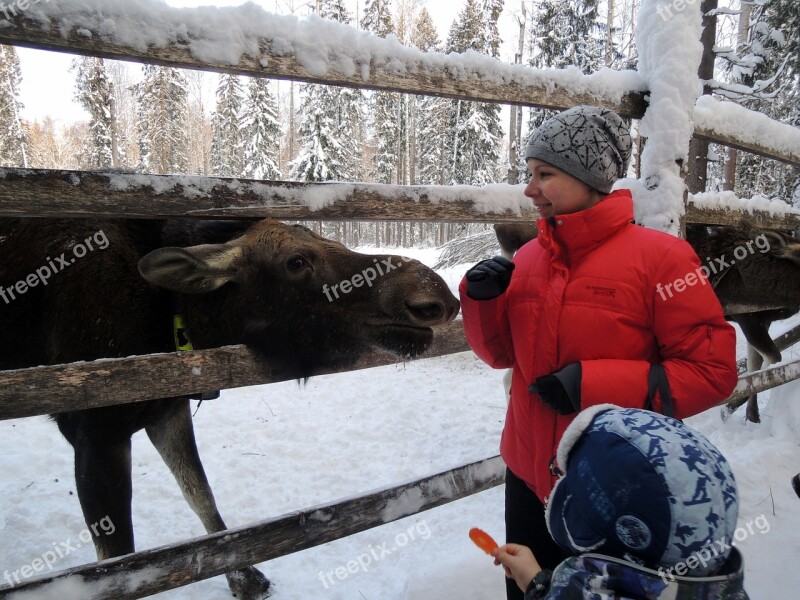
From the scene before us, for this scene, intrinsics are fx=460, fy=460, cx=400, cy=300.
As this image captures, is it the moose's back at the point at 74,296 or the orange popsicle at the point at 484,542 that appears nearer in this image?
the orange popsicle at the point at 484,542

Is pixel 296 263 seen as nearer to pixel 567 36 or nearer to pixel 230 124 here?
pixel 567 36

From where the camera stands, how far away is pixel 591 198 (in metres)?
1.74

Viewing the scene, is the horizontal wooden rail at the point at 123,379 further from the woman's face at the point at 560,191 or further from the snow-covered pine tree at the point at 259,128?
the snow-covered pine tree at the point at 259,128

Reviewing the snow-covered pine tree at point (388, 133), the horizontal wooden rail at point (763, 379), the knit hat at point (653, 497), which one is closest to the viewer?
the knit hat at point (653, 497)

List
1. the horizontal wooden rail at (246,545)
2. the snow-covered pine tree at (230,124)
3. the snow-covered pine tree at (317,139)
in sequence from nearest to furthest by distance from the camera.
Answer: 1. the horizontal wooden rail at (246,545)
2. the snow-covered pine tree at (317,139)
3. the snow-covered pine tree at (230,124)

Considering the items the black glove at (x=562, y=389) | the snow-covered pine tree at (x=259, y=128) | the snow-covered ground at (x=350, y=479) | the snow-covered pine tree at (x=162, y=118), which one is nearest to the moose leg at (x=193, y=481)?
the snow-covered ground at (x=350, y=479)

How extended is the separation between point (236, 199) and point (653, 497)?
1.94m

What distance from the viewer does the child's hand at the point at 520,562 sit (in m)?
1.38

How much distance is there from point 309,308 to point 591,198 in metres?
1.46

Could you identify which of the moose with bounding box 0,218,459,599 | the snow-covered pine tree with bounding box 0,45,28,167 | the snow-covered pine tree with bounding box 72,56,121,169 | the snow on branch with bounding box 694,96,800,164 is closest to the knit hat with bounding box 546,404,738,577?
the moose with bounding box 0,218,459,599

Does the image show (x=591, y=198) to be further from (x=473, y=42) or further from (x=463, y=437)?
(x=473, y=42)

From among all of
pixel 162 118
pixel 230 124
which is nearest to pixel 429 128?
pixel 230 124

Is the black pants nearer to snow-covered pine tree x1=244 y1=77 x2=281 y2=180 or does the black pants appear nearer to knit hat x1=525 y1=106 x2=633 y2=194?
knit hat x1=525 y1=106 x2=633 y2=194

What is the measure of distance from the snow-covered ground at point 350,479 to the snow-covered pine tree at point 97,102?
67.1 feet
